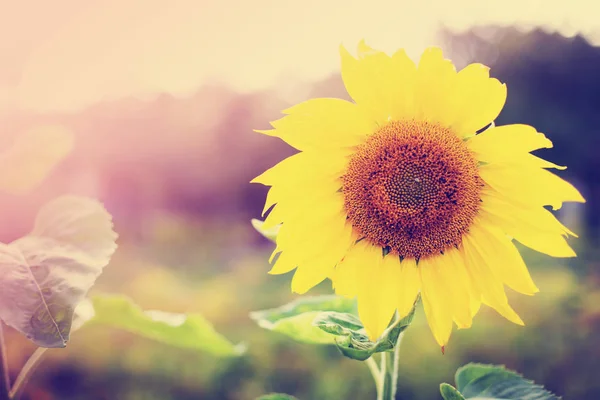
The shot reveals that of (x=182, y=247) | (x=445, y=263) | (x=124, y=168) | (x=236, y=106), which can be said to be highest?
(x=445, y=263)

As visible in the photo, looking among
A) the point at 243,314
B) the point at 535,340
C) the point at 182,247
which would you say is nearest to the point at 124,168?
the point at 182,247

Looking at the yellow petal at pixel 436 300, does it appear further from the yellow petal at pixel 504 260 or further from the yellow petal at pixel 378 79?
the yellow petal at pixel 378 79

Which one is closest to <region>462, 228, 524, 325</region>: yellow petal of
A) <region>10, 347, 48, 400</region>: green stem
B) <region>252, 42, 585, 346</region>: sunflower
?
<region>252, 42, 585, 346</region>: sunflower

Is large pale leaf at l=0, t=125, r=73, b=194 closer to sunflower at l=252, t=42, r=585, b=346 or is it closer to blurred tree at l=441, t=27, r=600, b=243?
sunflower at l=252, t=42, r=585, b=346

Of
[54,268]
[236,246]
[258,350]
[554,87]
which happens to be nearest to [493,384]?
[54,268]

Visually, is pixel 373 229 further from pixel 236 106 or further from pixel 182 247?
pixel 236 106

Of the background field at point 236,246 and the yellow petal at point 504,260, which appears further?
the background field at point 236,246

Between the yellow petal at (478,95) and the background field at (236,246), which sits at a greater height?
the yellow petal at (478,95)

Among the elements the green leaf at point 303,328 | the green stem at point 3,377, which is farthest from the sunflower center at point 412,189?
the green stem at point 3,377
